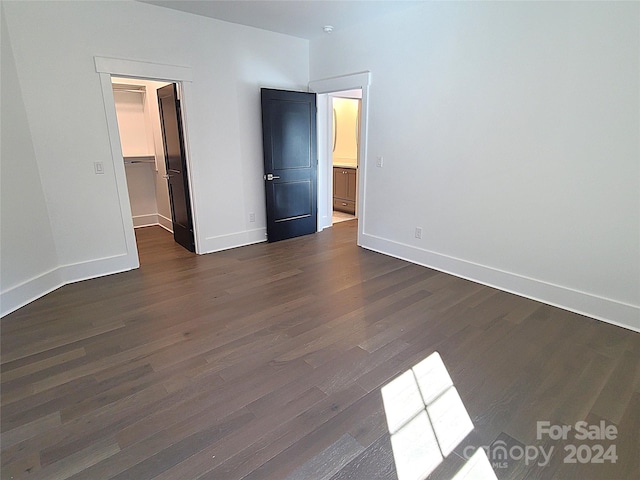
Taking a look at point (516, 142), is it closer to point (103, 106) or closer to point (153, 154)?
point (103, 106)

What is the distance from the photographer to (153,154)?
5.72m

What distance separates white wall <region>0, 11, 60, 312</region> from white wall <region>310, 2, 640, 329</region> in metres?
3.56

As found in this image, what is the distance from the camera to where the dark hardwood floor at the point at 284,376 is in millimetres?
1681

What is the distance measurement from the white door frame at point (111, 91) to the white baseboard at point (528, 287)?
292 centimetres

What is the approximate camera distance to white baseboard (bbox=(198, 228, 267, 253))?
467 cm

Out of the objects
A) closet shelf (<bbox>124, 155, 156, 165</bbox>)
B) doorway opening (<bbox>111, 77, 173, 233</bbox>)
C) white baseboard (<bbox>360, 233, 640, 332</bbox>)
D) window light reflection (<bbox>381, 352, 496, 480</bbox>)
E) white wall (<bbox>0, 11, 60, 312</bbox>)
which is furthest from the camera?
closet shelf (<bbox>124, 155, 156, 165</bbox>)

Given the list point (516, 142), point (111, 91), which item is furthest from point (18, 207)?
point (516, 142)

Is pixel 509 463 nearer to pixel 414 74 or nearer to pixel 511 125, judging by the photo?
pixel 511 125

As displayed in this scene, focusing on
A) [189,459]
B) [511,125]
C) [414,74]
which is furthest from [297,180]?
[189,459]

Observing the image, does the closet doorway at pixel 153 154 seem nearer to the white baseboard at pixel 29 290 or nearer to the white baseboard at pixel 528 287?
the white baseboard at pixel 29 290

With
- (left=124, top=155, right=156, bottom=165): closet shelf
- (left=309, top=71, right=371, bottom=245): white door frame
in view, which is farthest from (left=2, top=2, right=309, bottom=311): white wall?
(left=124, top=155, right=156, bottom=165): closet shelf

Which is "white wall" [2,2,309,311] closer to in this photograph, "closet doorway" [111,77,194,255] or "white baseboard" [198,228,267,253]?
"white baseboard" [198,228,267,253]

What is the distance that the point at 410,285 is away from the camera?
11.9ft

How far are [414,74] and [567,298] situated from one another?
8.83 feet
